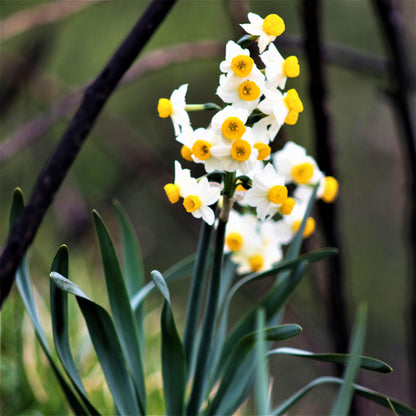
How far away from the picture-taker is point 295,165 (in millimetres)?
387

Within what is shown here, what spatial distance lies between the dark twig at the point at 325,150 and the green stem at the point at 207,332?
26 centimetres

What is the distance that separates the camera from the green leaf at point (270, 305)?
A: 380 mm

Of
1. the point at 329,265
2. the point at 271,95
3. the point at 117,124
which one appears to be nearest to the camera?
the point at 271,95

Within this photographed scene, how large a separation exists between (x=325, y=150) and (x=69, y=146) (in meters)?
0.33

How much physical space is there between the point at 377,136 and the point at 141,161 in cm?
119

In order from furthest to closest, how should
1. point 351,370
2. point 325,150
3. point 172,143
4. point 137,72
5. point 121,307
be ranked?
1. point 172,143
2. point 137,72
3. point 325,150
4. point 121,307
5. point 351,370

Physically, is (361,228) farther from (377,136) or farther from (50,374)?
(50,374)

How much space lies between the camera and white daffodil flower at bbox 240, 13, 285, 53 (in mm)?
Answer: 300

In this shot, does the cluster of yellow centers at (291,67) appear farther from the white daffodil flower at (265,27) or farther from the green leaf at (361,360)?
the green leaf at (361,360)

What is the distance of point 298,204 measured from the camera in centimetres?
42

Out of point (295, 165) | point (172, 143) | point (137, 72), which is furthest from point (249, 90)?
point (172, 143)

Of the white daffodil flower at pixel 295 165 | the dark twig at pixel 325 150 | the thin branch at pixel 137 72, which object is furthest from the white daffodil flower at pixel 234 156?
the thin branch at pixel 137 72

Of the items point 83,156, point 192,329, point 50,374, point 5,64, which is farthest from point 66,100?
point 83,156

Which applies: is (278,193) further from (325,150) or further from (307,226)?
(325,150)
